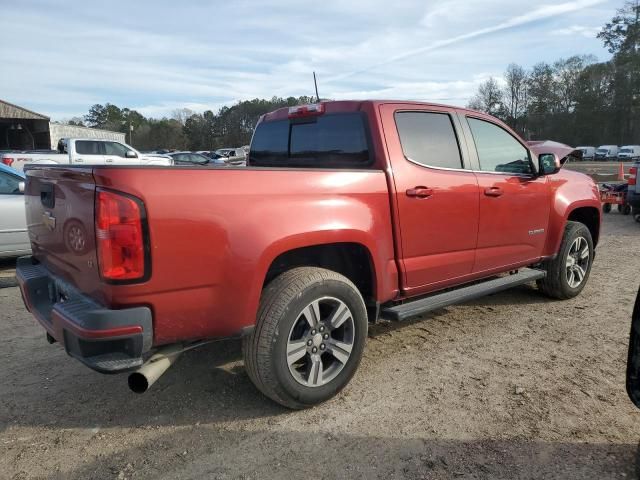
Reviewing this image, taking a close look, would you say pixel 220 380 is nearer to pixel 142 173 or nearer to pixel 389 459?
pixel 389 459

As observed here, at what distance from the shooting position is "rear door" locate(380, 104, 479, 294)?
3.55 meters

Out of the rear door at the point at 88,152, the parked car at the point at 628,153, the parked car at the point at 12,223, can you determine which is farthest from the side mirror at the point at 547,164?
the parked car at the point at 628,153

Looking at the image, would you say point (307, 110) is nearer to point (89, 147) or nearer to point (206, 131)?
point (89, 147)

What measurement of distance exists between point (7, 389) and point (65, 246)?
1.41m

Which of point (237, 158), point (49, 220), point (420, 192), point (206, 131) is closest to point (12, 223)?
point (49, 220)

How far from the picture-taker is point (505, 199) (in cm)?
430

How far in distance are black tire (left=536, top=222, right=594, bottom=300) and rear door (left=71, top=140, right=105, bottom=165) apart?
1681 cm

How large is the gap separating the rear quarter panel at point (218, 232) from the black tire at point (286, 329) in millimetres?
127

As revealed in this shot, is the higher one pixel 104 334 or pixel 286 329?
pixel 104 334

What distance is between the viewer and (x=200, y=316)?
2.64 meters

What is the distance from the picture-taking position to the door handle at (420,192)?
3525 mm

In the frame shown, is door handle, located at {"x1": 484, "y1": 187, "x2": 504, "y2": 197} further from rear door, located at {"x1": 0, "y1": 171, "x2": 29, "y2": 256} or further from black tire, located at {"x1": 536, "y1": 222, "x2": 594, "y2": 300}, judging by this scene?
rear door, located at {"x1": 0, "y1": 171, "x2": 29, "y2": 256}

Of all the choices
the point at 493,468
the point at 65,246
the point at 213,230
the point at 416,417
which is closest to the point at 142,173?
the point at 213,230

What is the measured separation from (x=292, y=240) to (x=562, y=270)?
3482 mm
